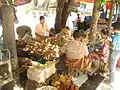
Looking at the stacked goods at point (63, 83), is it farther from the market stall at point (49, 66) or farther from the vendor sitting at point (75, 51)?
the vendor sitting at point (75, 51)

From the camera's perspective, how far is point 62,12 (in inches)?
369

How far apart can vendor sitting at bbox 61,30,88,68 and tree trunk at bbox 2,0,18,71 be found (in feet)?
4.00

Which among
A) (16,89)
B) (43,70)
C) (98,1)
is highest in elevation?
(98,1)

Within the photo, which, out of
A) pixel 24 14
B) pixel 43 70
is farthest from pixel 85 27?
pixel 43 70

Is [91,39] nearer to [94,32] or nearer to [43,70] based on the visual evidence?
[94,32]

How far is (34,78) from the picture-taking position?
16.9 feet

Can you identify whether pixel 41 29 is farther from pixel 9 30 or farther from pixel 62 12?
pixel 9 30

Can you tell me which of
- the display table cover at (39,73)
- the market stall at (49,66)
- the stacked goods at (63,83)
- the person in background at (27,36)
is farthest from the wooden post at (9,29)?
the person in background at (27,36)

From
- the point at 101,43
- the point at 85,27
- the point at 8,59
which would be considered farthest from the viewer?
the point at 85,27

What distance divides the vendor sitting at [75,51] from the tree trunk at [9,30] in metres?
1.22

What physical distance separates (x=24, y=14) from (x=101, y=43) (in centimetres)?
572

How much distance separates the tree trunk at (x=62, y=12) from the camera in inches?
360

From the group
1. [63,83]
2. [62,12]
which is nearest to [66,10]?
[62,12]

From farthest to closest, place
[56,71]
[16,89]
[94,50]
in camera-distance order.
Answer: [94,50] < [56,71] < [16,89]
